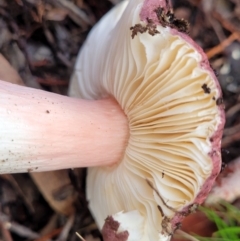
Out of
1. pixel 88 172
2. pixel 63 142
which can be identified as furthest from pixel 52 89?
pixel 63 142

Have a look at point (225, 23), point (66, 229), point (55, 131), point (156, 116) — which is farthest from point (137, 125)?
point (225, 23)

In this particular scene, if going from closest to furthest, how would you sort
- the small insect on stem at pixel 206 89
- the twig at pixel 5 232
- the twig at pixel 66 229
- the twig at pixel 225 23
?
the small insect on stem at pixel 206 89 < the twig at pixel 5 232 < the twig at pixel 66 229 < the twig at pixel 225 23

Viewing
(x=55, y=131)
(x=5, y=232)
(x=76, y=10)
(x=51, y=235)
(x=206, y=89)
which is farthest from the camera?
(x=76, y=10)

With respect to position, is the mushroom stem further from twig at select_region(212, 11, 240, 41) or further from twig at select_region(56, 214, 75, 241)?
twig at select_region(212, 11, 240, 41)

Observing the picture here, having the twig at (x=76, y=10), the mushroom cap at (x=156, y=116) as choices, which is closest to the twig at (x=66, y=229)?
the mushroom cap at (x=156, y=116)

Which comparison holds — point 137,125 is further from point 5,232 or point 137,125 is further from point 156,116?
point 5,232

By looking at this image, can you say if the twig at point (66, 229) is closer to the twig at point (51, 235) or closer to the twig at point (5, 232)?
the twig at point (51, 235)

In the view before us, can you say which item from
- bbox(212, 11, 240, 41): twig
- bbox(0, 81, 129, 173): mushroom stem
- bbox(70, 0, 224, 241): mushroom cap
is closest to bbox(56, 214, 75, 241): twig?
bbox(70, 0, 224, 241): mushroom cap
